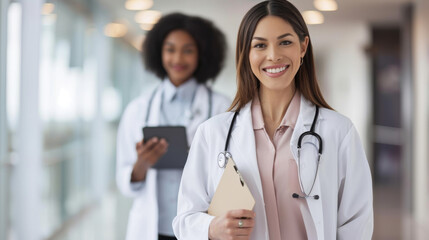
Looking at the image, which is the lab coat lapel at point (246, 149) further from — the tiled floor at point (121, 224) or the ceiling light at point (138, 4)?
the tiled floor at point (121, 224)

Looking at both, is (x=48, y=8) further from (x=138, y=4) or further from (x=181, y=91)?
(x=181, y=91)

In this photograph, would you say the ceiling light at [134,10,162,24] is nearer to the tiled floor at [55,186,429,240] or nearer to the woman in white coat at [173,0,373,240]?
the woman in white coat at [173,0,373,240]

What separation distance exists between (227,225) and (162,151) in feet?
3.14

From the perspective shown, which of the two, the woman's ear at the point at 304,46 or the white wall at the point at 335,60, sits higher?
the white wall at the point at 335,60

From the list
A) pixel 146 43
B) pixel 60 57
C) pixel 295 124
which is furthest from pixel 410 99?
pixel 295 124

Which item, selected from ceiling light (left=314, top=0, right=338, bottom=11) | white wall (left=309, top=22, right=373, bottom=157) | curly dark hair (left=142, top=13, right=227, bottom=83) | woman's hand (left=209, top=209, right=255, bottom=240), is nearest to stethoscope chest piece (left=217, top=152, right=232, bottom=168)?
woman's hand (left=209, top=209, right=255, bottom=240)

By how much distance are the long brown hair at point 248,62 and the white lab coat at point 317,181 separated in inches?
2.5

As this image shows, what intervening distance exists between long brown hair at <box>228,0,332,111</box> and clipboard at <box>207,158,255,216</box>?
0.78 ft

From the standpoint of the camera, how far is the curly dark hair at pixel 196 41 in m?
2.34

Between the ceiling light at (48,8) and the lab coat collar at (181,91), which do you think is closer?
the lab coat collar at (181,91)

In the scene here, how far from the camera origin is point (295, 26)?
1.33m

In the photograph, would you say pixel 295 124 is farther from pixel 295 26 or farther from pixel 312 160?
pixel 295 26

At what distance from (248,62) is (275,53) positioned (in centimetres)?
11

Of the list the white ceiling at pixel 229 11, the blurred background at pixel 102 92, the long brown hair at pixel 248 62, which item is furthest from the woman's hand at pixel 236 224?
the white ceiling at pixel 229 11
